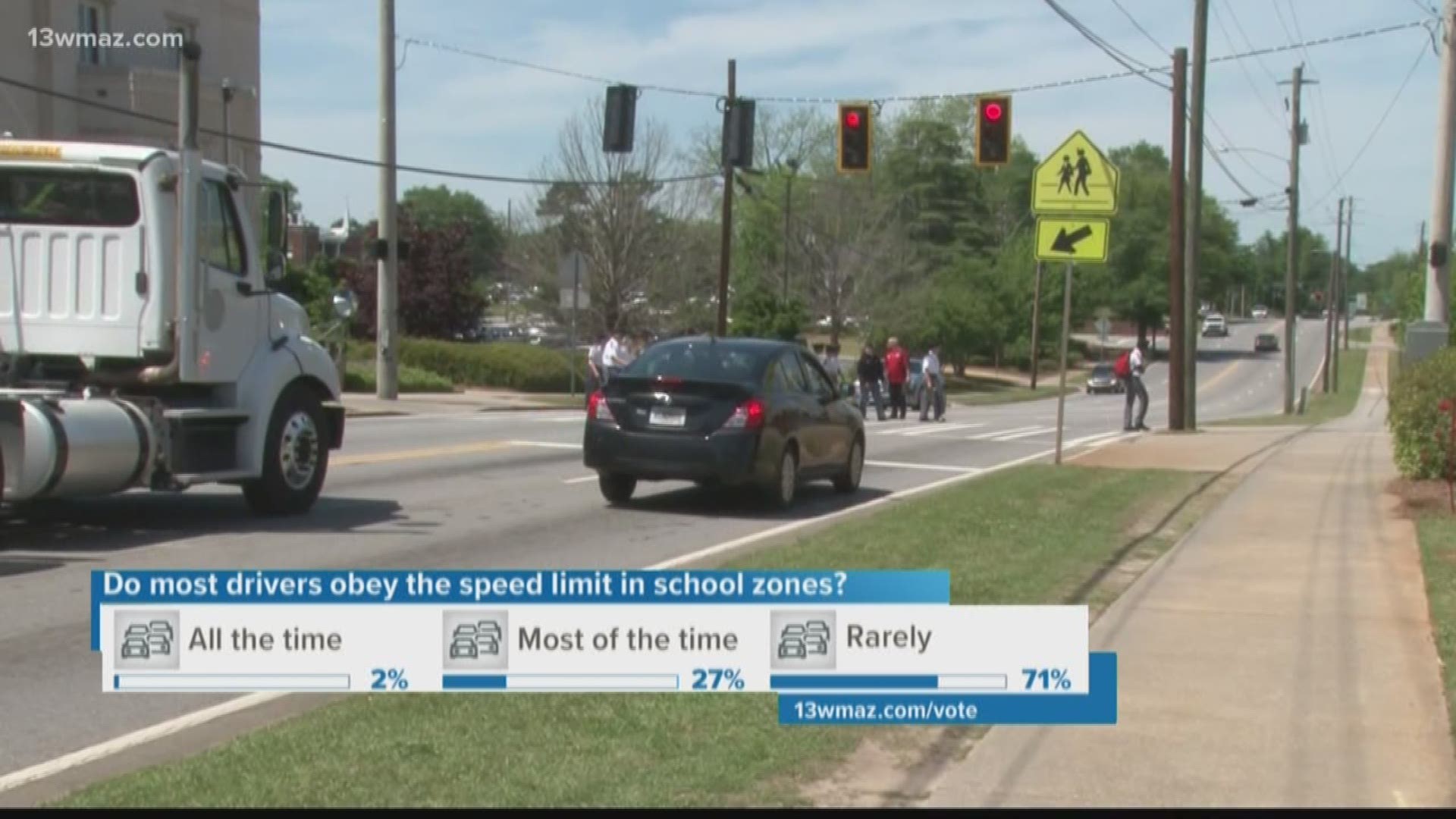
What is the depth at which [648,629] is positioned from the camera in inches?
252

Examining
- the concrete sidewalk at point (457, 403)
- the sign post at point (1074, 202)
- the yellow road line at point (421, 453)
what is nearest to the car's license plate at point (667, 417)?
the yellow road line at point (421, 453)

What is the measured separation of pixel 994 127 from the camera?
24.6 meters

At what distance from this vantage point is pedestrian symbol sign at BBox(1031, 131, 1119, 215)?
57.8 feet

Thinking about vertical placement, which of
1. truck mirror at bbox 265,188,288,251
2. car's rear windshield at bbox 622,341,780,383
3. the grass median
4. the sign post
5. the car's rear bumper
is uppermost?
the sign post

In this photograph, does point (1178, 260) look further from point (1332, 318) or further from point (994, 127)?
point (1332, 318)

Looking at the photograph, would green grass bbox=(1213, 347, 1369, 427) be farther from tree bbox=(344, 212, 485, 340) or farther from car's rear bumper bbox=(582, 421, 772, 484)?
tree bbox=(344, 212, 485, 340)

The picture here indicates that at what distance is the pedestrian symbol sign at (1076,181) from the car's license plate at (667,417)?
4.89 m

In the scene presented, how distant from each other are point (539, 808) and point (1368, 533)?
31.1 feet

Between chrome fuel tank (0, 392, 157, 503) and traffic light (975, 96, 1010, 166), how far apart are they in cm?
1520

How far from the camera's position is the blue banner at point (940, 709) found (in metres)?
6.50

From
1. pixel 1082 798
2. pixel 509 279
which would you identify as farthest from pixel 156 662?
pixel 509 279

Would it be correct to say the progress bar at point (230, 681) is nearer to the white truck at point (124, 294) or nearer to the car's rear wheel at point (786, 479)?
the white truck at point (124, 294)

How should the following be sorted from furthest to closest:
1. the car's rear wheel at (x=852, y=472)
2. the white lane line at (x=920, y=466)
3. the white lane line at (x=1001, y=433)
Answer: the white lane line at (x=1001, y=433)
the white lane line at (x=920, y=466)
the car's rear wheel at (x=852, y=472)

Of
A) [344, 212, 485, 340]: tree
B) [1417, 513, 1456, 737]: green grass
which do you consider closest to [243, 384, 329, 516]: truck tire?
[1417, 513, 1456, 737]: green grass
